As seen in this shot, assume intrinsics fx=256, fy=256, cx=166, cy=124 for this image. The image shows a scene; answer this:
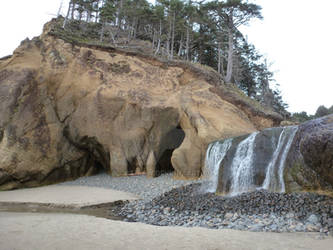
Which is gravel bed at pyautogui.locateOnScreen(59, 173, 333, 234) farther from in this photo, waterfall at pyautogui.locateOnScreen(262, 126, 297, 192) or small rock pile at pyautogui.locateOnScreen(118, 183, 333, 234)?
waterfall at pyautogui.locateOnScreen(262, 126, 297, 192)

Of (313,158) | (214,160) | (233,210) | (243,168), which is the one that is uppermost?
(313,158)

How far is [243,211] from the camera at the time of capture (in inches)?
293

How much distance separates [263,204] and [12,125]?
1394 cm

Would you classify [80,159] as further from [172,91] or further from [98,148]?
[172,91]

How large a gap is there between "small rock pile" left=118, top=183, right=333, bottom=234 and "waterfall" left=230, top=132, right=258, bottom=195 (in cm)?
87

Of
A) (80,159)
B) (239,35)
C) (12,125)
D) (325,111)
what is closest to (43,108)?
(12,125)

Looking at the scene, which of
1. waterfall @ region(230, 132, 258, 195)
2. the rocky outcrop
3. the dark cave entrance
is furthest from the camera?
the dark cave entrance

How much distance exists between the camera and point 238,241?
15.3 ft

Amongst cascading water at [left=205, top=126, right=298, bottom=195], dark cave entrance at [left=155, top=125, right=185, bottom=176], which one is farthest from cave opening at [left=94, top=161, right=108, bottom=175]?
cascading water at [left=205, top=126, right=298, bottom=195]

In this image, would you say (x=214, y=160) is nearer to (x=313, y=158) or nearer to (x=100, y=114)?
(x=313, y=158)

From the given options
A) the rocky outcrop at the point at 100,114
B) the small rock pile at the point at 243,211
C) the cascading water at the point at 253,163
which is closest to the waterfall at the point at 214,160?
the cascading water at the point at 253,163

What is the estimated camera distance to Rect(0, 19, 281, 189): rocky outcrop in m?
14.6

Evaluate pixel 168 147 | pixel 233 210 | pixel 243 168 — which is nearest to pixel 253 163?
pixel 243 168

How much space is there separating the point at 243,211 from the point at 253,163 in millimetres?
2715
